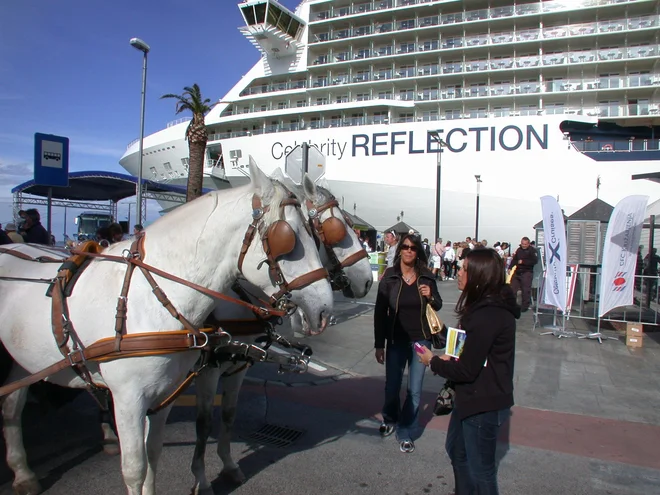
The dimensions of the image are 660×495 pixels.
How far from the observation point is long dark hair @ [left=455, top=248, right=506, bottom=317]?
92.4 inches

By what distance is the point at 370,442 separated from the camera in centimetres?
385

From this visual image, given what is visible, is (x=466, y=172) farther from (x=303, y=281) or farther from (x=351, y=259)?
(x=303, y=281)

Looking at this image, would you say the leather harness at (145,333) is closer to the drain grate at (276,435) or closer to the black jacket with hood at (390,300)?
the drain grate at (276,435)

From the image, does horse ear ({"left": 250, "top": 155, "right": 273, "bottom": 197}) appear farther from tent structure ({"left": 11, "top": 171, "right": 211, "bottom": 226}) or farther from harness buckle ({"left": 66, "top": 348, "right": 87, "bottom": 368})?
tent structure ({"left": 11, "top": 171, "right": 211, "bottom": 226})

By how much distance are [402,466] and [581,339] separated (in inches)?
243

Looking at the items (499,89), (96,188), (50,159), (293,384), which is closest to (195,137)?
(96,188)

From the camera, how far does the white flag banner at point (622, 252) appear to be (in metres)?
7.43

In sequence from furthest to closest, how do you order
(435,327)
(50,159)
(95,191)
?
(95,191) < (50,159) < (435,327)

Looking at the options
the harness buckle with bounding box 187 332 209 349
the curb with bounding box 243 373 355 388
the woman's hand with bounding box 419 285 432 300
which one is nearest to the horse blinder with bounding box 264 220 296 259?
the harness buckle with bounding box 187 332 209 349

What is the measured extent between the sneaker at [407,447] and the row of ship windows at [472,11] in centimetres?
2831

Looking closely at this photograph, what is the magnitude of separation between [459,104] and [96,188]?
66.9 ft

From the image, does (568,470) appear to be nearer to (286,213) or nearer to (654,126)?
(286,213)

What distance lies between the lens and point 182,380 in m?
2.24

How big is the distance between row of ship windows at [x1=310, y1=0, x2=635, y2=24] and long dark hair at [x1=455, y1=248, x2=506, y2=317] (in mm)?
28470
